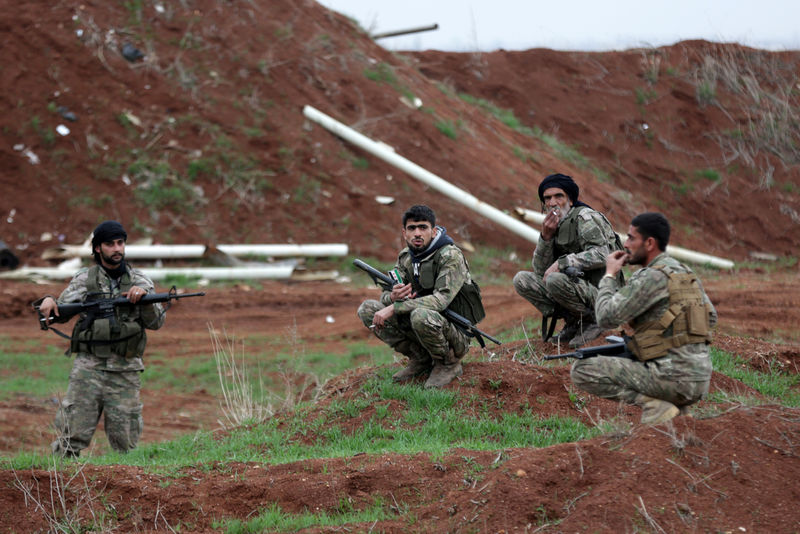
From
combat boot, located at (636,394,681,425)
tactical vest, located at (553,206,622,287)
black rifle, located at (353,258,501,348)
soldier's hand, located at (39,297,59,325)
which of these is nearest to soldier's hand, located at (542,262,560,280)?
tactical vest, located at (553,206,622,287)

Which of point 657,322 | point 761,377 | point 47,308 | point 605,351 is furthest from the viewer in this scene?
point 761,377

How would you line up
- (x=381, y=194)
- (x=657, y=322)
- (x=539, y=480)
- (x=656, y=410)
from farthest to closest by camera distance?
(x=381, y=194) < (x=656, y=410) < (x=657, y=322) < (x=539, y=480)

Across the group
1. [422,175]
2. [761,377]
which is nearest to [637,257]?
[761,377]

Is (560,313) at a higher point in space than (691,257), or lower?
higher

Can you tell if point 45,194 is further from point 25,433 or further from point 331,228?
A: point 25,433

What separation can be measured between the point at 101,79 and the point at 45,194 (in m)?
3.12

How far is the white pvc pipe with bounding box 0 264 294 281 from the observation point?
15.4 metres

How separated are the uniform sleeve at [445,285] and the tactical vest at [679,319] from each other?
2.13m

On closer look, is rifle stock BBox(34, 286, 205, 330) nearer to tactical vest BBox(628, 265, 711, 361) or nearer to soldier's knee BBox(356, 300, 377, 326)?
soldier's knee BBox(356, 300, 377, 326)

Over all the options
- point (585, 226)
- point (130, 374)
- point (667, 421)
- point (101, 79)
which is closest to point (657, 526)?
point (667, 421)

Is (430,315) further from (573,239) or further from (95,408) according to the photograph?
(95,408)

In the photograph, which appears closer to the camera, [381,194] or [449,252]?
[449,252]

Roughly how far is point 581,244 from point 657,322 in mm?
2497

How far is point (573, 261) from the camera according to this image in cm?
746
